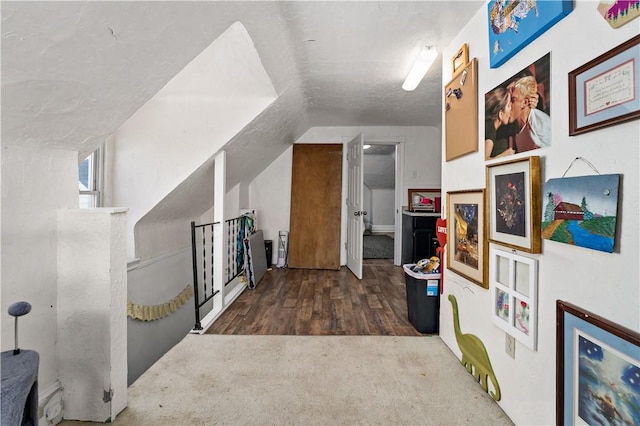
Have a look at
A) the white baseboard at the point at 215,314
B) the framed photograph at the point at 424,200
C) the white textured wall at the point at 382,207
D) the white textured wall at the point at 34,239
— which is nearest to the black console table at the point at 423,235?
the framed photograph at the point at 424,200

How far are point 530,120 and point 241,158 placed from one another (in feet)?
9.07

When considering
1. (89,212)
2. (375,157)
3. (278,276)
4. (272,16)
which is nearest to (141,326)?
(278,276)

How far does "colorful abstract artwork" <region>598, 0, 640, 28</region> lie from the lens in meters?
0.83

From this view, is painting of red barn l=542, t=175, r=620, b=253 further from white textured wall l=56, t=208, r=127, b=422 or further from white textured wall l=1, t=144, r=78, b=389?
white textured wall l=1, t=144, r=78, b=389

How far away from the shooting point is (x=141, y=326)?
279 cm

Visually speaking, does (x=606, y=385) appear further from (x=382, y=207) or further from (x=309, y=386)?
(x=382, y=207)

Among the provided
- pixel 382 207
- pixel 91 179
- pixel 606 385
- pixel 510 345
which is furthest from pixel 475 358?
pixel 382 207

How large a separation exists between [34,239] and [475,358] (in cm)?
222

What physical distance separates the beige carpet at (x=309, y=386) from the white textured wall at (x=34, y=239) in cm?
45

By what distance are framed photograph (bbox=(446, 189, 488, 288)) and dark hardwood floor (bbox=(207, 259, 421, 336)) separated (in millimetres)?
764

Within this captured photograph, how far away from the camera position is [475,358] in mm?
1675

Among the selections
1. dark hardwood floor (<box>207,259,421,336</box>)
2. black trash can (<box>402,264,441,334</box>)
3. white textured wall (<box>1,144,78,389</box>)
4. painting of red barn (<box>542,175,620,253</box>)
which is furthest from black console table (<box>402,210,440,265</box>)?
white textured wall (<box>1,144,78,389</box>)

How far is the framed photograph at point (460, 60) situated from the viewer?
1755mm

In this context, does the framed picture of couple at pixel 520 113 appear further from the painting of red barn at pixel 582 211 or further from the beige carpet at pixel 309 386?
the beige carpet at pixel 309 386
